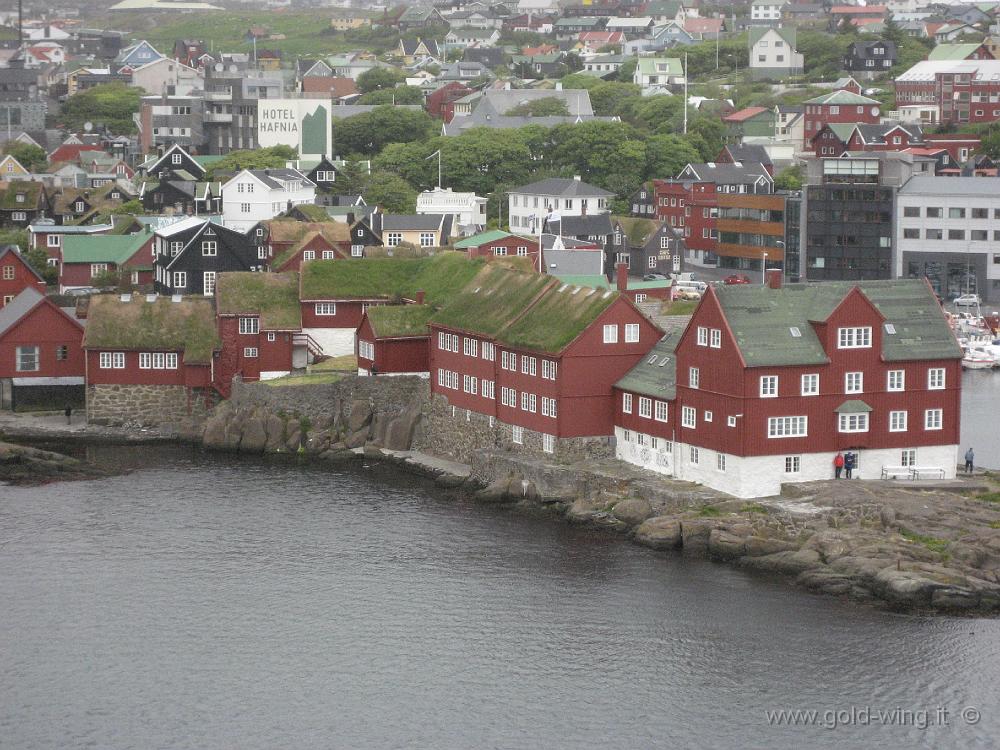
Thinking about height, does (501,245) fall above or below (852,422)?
above

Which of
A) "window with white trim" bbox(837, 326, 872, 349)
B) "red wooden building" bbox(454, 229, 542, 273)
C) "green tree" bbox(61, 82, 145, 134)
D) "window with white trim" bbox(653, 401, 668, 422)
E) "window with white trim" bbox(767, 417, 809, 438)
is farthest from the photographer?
"green tree" bbox(61, 82, 145, 134)

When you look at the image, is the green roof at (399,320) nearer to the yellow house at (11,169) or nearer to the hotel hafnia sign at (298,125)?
the yellow house at (11,169)

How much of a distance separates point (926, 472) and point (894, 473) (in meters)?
0.89

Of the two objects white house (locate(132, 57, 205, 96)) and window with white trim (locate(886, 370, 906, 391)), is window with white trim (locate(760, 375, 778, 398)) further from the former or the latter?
white house (locate(132, 57, 205, 96))

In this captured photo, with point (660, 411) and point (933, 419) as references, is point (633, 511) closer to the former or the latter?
point (660, 411)

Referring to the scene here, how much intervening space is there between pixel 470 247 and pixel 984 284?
997 inches

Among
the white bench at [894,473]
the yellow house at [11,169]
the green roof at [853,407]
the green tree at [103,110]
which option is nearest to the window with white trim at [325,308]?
the green roof at [853,407]

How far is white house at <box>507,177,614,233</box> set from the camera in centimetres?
9356

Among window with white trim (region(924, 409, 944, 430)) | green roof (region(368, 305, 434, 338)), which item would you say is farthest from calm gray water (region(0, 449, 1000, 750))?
green roof (region(368, 305, 434, 338))

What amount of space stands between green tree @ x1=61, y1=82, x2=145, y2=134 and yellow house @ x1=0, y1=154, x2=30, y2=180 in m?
31.5

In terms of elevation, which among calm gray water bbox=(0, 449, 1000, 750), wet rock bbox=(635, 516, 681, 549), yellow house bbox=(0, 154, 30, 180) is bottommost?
calm gray water bbox=(0, 449, 1000, 750)

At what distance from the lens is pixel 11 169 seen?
367 feet

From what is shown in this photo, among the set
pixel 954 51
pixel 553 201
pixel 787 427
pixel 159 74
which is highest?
pixel 954 51

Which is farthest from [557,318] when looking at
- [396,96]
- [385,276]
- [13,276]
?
[396,96]
